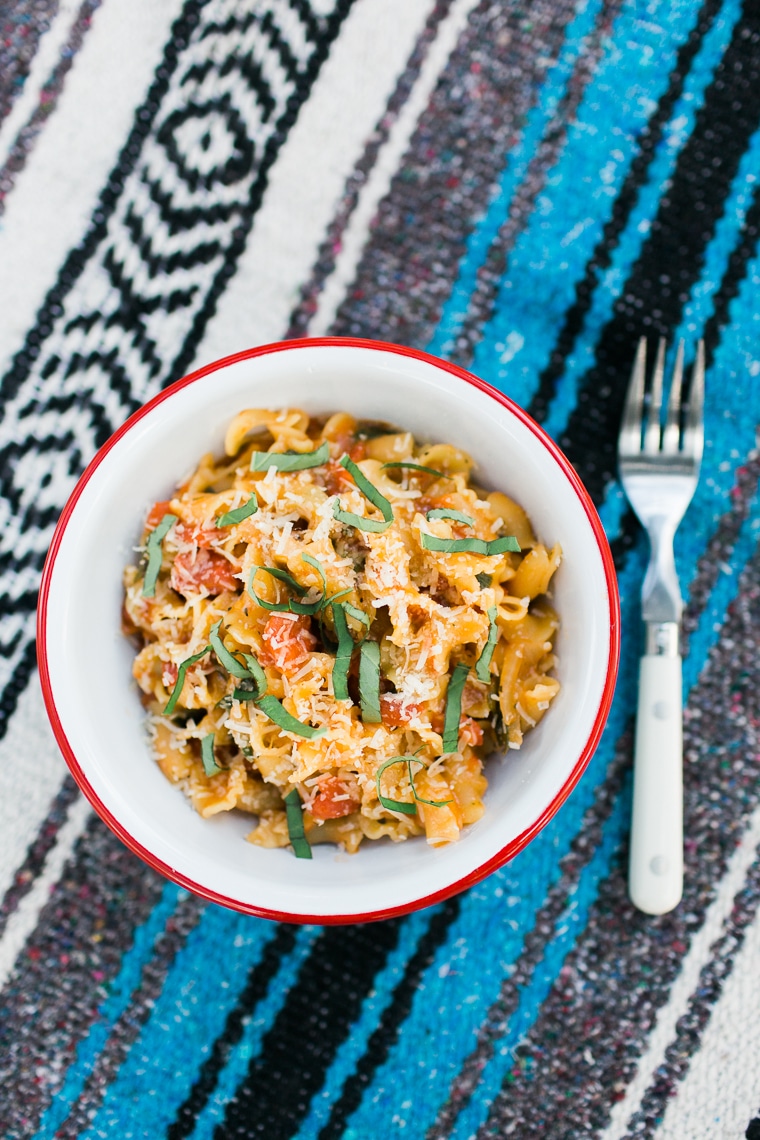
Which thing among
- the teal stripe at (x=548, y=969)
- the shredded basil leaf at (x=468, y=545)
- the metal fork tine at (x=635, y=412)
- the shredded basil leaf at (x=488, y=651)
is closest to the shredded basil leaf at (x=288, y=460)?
the shredded basil leaf at (x=468, y=545)

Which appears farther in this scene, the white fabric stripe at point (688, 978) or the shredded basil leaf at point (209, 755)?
the white fabric stripe at point (688, 978)

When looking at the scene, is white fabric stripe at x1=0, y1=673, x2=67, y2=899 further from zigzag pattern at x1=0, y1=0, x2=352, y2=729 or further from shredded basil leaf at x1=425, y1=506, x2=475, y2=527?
shredded basil leaf at x1=425, y1=506, x2=475, y2=527

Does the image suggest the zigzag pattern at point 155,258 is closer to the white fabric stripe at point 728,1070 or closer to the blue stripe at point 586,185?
the blue stripe at point 586,185

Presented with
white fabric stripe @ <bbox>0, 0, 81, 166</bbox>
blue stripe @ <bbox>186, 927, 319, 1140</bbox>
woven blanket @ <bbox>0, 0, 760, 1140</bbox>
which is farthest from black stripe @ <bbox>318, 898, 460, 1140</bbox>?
white fabric stripe @ <bbox>0, 0, 81, 166</bbox>

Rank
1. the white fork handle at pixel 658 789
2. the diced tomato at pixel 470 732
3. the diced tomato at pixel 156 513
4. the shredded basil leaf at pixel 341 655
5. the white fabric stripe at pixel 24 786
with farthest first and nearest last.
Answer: the white fabric stripe at pixel 24 786 → the white fork handle at pixel 658 789 → the diced tomato at pixel 156 513 → the diced tomato at pixel 470 732 → the shredded basil leaf at pixel 341 655

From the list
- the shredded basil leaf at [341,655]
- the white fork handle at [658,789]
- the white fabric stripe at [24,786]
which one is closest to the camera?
the shredded basil leaf at [341,655]

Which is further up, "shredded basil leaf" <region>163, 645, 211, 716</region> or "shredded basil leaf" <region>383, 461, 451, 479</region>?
"shredded basil leaf" <region>383, 461, 451, 479</region>
